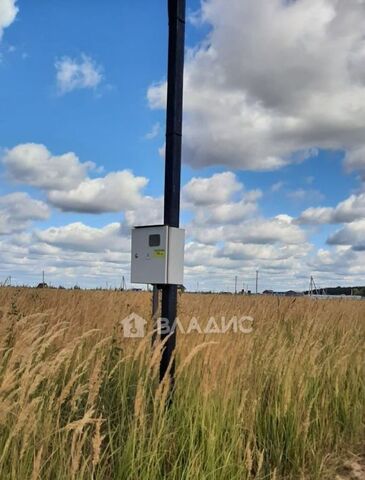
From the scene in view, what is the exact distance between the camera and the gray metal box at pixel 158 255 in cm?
416

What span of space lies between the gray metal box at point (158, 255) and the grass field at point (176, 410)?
589mm

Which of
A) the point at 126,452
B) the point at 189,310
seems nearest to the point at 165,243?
the point at 126,452

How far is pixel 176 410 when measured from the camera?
350 centimetres

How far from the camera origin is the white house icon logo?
17.0ft

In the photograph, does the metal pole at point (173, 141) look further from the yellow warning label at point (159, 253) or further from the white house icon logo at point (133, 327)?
the white house icon logo at point (133, 327)

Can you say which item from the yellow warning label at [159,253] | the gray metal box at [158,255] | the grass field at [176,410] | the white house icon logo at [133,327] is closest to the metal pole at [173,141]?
the gray metal box at [158,255]

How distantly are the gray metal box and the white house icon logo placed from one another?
3.33 ft

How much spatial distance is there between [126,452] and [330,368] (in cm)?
282

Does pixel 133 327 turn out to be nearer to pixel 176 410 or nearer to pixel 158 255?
pixel 158 255

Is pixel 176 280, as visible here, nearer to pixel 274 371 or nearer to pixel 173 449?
pixel 274 371

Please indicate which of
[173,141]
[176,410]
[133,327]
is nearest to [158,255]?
[173,141]

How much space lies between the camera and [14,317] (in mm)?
4668

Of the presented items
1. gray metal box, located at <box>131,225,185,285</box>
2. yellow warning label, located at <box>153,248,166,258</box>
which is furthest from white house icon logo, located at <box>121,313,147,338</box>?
yellow warning label, located at <box>153,248,166,258</box>

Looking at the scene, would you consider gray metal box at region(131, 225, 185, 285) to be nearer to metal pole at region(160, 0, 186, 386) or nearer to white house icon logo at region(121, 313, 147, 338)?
metal pole at region(160, 0, 186, 386)
